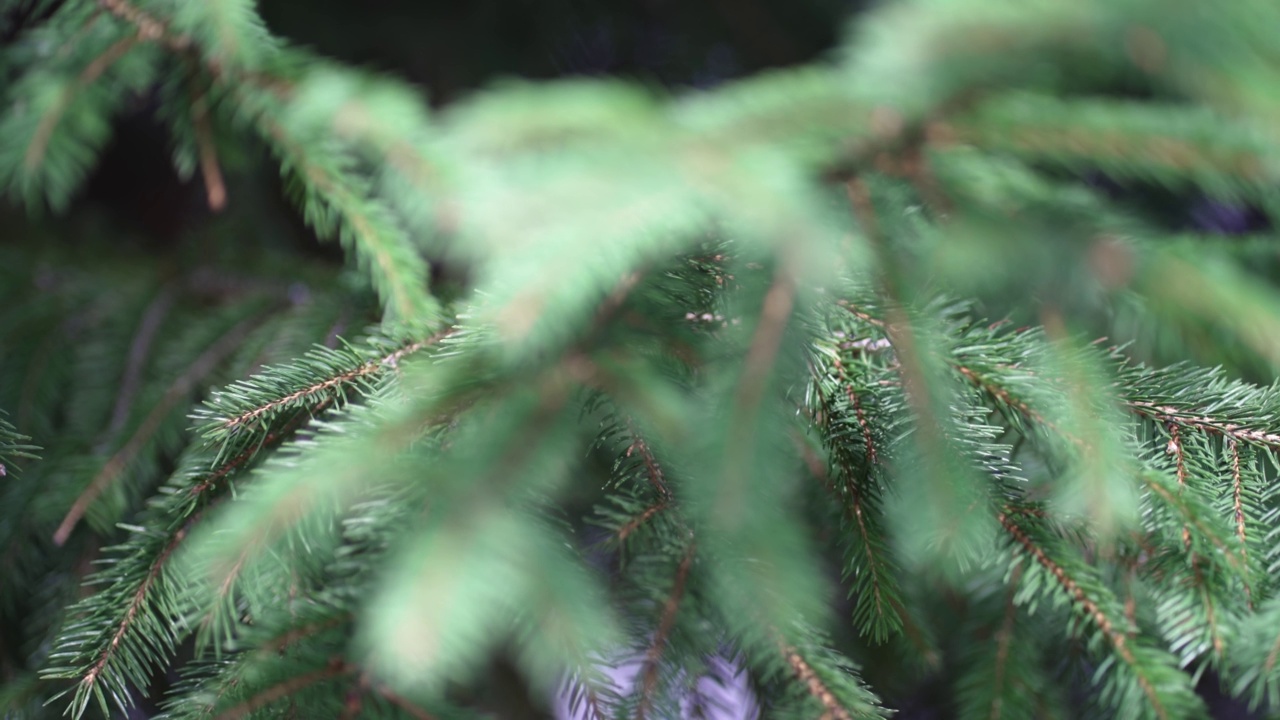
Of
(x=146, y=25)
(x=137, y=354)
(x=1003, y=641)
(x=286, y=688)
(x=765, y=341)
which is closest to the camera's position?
(x=765, y=341)

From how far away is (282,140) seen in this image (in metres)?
0.80

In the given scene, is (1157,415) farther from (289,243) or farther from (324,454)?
(289,243)

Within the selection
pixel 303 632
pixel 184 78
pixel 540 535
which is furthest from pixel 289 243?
pixel 540 535

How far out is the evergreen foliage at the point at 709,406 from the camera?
0.41 metres

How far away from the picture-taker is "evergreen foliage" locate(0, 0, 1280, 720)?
41cm

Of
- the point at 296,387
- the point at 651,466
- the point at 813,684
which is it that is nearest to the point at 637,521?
the point at 651,466

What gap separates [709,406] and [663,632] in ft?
0.72

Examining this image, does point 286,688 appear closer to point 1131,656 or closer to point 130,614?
point 130,614

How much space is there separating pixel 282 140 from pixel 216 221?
0.54 metres

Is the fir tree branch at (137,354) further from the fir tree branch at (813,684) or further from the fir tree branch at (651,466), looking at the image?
the fir tree branch at (813,684)

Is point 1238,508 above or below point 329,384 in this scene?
below

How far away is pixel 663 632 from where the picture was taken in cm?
58

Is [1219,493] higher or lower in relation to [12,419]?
lower

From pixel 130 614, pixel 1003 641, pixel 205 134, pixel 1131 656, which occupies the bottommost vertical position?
pixel 1003 641
